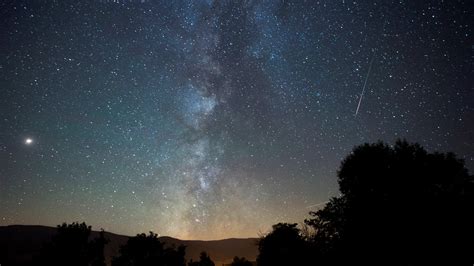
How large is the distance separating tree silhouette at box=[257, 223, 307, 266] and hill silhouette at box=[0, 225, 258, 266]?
3663cm

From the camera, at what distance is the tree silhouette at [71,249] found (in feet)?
72.4

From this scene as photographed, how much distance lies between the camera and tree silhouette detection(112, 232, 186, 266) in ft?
88.4

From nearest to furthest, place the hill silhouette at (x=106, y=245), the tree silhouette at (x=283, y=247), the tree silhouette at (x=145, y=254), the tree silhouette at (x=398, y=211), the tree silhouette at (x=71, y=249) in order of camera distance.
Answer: the tree silhouette at (x=398, y=211) < the tree silhouette at (x=71, y=249) < the tree silhouette at (x=283, y=247) < the tree silhouette at (x=145, y=254) < the hill silhouette at (x=106, y=245)

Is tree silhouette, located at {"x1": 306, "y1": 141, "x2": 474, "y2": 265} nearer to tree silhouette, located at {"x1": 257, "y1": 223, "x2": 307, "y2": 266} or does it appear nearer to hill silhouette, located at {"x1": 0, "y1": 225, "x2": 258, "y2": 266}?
tree silhouette, located at {"x1": 257, "y1": 223, "x2": 307, "y2": 266}

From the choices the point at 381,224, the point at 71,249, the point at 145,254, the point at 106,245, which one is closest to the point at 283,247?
the point at 381,224

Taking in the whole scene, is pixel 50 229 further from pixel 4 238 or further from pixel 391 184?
pixel 391 184

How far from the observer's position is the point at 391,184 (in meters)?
21.0

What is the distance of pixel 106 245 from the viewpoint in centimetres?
12494

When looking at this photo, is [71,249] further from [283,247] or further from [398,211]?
[398,211]

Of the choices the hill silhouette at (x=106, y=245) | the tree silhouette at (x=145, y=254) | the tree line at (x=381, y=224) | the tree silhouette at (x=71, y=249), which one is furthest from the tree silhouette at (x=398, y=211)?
the hill silhouette at (x=106, y=245)

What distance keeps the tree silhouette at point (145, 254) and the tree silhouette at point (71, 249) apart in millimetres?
2233

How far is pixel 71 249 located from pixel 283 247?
18.0m

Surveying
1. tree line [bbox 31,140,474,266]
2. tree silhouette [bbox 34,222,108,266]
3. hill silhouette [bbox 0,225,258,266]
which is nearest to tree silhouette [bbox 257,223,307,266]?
tree line [bbox 31,140,474,266]

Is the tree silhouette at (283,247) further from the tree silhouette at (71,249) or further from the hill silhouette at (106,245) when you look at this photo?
the hill silhouette at (106,245)
